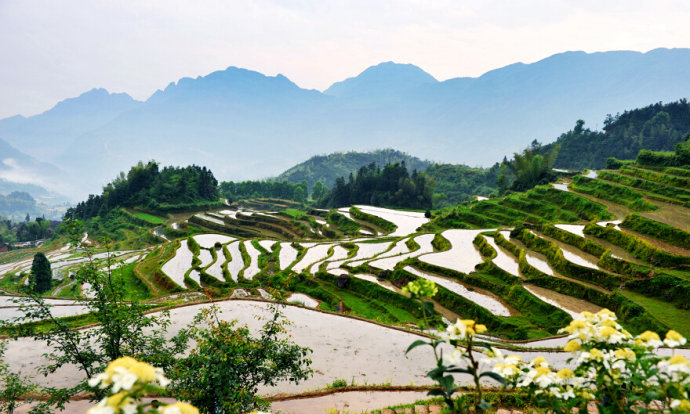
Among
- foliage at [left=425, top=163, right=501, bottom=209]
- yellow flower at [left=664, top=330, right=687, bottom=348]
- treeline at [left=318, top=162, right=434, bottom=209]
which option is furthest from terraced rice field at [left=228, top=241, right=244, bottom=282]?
foliage at [left=425, top=163, right=501, bottom=209]

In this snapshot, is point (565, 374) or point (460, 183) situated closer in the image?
point (565, 374)

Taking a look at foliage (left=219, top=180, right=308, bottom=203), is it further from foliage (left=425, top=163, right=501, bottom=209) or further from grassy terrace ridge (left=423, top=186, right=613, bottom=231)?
grassy terrace ridge (left=423, top=186, right=613, bottom=231)

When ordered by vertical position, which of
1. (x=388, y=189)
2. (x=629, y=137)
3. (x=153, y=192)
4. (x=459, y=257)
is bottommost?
(x=459, y=257)

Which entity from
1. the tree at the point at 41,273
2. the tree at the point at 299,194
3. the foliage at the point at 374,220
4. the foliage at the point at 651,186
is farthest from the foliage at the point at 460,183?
the tree at the point at 41,273

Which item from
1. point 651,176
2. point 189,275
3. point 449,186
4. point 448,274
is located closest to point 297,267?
point 189,275

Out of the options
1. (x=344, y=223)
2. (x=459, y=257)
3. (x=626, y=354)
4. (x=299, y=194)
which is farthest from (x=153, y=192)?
(x=626, y=354)

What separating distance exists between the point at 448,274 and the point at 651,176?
75.4ft

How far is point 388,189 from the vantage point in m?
69.2

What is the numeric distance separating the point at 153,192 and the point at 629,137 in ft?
356

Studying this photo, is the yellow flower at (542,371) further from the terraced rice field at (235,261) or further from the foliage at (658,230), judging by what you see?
the terraced rice field at (235,261)

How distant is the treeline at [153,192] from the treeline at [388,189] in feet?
98.0

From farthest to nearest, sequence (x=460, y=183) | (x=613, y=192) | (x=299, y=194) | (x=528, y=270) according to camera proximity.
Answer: (x=299, y=194), (x=460, y=183), (x=613, y=192), (x=528, y=270)

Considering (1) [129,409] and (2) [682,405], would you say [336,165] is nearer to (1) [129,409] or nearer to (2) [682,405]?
(2) [682,405]

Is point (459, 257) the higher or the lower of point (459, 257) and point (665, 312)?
the higher
